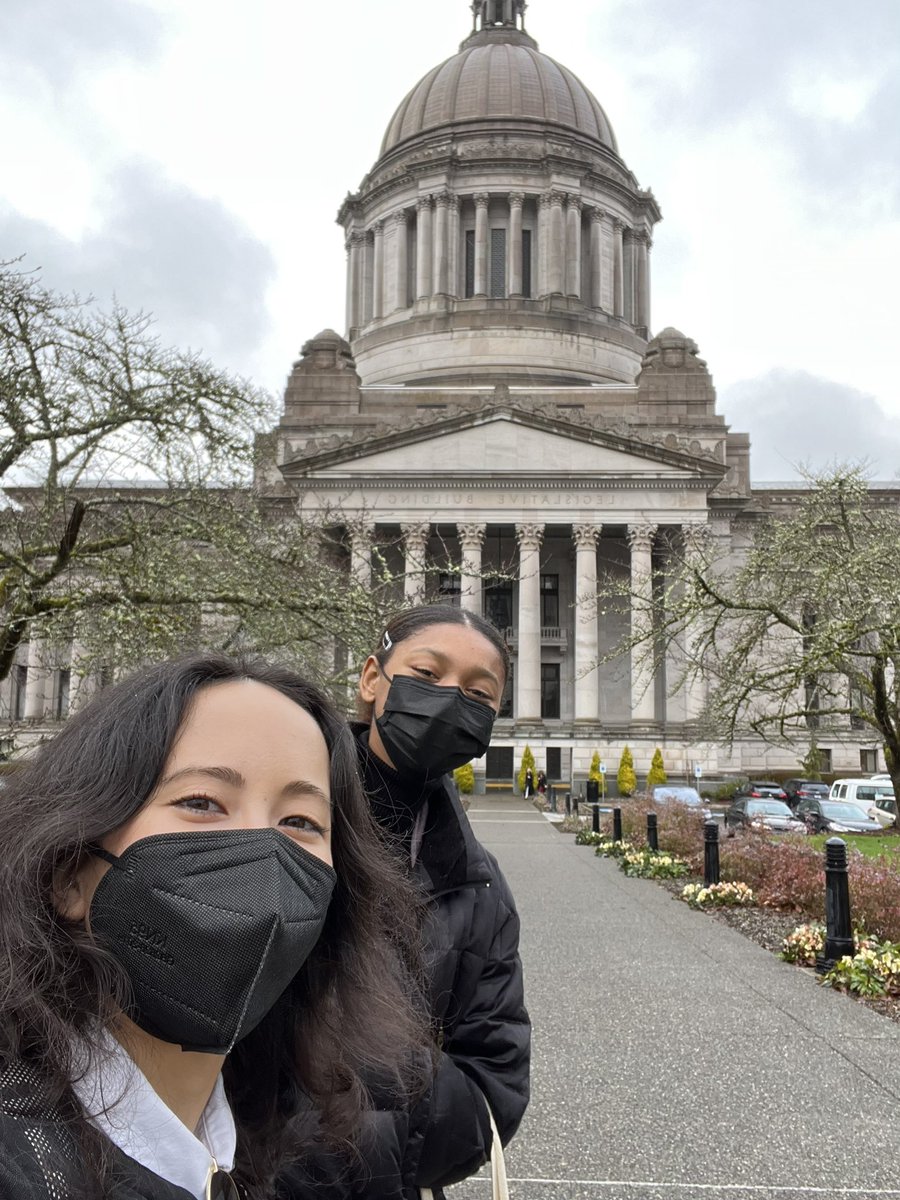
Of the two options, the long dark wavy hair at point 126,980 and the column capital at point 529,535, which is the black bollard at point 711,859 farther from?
the column capital at point 529,535

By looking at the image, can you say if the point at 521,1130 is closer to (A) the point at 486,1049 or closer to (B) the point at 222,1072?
(A) the point at 486,1049

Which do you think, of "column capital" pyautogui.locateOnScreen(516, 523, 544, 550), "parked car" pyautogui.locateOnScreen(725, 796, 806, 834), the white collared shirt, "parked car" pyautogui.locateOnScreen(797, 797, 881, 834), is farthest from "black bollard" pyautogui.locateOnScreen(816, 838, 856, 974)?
"column capital" pyautogui.locateOnScreen(516, 523, 544, 550)

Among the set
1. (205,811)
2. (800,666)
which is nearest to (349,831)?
(205,811)

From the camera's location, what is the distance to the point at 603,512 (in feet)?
183

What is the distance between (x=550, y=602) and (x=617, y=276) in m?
27.7

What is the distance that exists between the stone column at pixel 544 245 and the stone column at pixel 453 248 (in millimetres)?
5503

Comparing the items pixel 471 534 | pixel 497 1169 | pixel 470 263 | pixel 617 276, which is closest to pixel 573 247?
pixel 617 276

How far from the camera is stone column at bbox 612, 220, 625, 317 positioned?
75.4m

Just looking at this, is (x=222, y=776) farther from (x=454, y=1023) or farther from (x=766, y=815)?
(x=766, y=815)

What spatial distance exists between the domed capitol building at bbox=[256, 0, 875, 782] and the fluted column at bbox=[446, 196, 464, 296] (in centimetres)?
18

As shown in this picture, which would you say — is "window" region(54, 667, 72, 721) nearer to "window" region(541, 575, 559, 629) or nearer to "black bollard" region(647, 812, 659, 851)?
"black bollard" region(647, 812, 659, 851)

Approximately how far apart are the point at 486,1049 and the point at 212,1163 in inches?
46.9

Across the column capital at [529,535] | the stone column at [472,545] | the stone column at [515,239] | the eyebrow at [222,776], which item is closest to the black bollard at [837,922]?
the eyebrow at [222,776]

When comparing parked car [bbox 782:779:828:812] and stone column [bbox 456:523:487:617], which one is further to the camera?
stone column [bbox 456:523:487:617]
